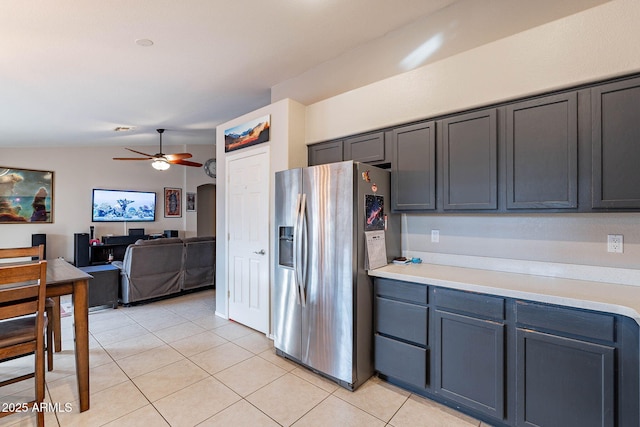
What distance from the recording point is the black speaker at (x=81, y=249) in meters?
5.91

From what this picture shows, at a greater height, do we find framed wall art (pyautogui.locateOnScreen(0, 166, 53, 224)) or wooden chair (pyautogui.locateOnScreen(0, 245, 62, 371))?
framed wall art (pyautogui.locateOnScreen(0, 166, 53, 224))

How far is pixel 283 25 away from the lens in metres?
2.61

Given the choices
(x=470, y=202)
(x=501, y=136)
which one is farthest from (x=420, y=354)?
(x=501, y=136)

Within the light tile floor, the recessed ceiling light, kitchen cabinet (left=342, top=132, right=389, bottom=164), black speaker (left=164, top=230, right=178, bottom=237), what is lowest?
the light tile floor

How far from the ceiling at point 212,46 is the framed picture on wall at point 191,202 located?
3861mm

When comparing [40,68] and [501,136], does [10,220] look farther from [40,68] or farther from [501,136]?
[501,136]

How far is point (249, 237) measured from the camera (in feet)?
11.8

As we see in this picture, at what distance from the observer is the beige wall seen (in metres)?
1.78

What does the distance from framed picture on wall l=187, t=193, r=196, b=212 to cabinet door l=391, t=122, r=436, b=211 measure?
678 centimetres

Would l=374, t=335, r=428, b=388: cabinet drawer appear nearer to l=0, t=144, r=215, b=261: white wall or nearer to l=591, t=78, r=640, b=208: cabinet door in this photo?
l=591, t=78, r=640, b=208: cabinet door

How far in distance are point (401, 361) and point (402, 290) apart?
553 millimetres

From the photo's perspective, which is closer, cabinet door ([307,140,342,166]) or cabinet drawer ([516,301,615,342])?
cabinet drawer ([516,301,615,342])

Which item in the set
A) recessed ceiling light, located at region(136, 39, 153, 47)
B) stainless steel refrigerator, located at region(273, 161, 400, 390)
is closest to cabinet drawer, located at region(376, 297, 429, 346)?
stainless steel refrigerator, located at region(273, 161, 400, 390)

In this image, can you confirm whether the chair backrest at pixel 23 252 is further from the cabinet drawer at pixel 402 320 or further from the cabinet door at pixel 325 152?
the cabinet drawer at pixel 402 320
